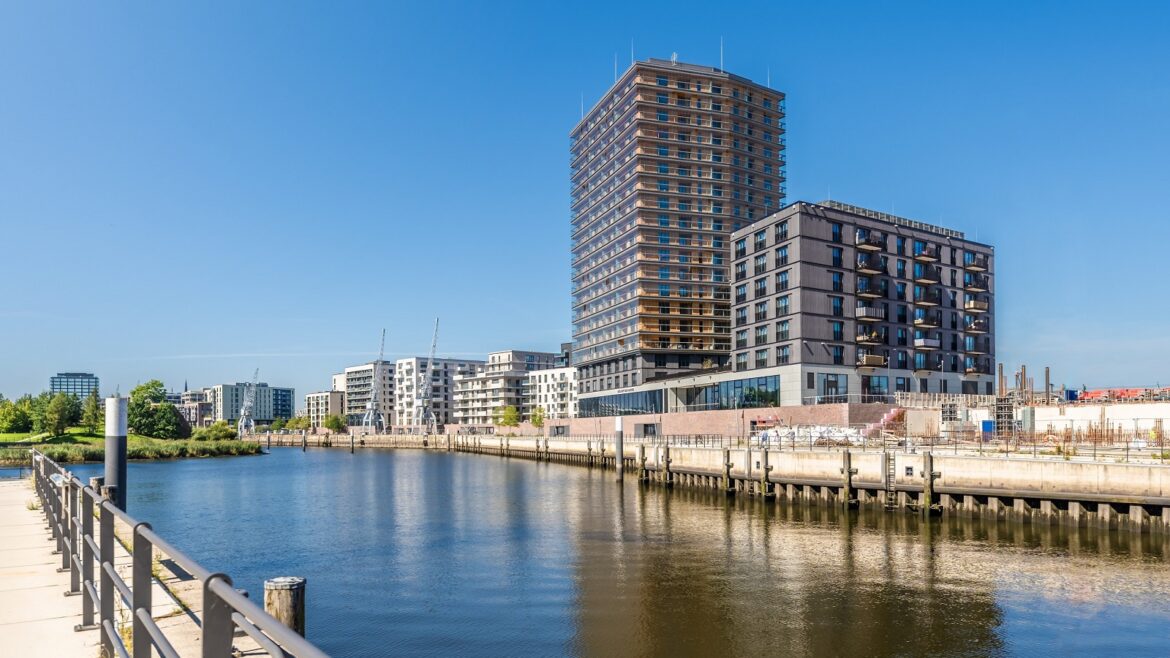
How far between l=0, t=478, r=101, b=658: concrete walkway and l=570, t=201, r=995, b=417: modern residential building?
274 ft

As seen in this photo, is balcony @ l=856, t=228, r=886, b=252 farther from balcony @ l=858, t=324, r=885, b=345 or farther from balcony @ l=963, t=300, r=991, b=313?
balcony @ l=963, t=300, r=991, b=313

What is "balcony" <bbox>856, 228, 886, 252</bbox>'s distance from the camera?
9750 cm

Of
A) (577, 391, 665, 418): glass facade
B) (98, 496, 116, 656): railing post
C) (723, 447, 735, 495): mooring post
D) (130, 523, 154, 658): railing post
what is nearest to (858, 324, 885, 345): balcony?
(577, 391, 665, 418): glass facade

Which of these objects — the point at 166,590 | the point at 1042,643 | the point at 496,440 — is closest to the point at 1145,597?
the point at 1042,643

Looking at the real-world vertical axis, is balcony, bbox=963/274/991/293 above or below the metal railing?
above

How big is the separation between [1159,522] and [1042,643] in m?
19.8

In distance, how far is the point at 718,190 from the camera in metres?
132

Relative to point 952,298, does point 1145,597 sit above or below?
below

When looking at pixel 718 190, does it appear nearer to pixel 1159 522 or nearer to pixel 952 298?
pixel 952 298

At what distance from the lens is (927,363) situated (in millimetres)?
102250

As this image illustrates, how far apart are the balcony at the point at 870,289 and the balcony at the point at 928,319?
6522 millimetres

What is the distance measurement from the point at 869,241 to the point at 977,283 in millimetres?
22562

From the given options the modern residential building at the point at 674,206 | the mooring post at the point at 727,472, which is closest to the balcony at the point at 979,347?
the modern residential building at the point at 674,206

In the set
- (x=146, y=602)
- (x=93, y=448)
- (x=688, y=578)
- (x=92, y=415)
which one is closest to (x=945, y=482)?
(x=688, y=578)
